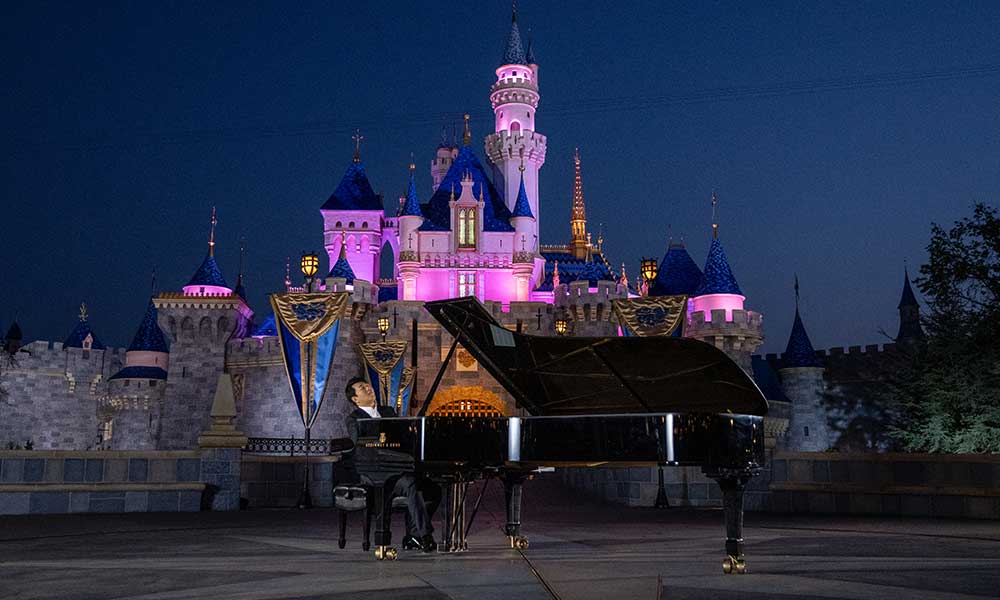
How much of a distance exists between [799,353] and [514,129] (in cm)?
1669

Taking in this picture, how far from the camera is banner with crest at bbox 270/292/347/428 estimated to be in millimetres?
23719

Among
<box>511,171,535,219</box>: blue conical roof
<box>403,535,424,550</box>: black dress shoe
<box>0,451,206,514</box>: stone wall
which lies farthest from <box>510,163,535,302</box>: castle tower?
<box>403,535,424,550</box>: black dress shoe

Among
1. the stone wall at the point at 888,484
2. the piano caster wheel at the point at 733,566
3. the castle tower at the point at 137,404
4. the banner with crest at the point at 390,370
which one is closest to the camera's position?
the piano caster wheel at the point at 733,566

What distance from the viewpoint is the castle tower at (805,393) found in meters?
35.7

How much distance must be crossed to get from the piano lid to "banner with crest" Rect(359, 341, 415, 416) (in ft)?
60.9

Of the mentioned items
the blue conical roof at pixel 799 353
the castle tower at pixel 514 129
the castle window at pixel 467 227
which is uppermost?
the castle tower at pixel 514 129

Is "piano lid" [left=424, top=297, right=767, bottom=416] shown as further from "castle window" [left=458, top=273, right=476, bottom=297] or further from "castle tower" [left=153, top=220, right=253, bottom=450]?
"castle tower" [left=153, top=220, right=253, bottom=450]

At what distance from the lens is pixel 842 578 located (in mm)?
5523

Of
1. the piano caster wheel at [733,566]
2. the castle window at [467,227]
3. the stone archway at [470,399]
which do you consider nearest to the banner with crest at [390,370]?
the stone archway at [470,399]

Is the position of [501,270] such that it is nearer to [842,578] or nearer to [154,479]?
[154,479]

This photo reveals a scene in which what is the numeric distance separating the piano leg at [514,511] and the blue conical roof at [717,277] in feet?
79.0

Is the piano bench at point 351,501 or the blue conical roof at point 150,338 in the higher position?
the blue conical roof at point 150,338

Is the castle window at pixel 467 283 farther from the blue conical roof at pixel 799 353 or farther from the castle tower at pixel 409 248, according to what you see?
the blue conical roof at pixel 799 353

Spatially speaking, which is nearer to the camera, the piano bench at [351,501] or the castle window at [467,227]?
the piano bench at [351,501]
